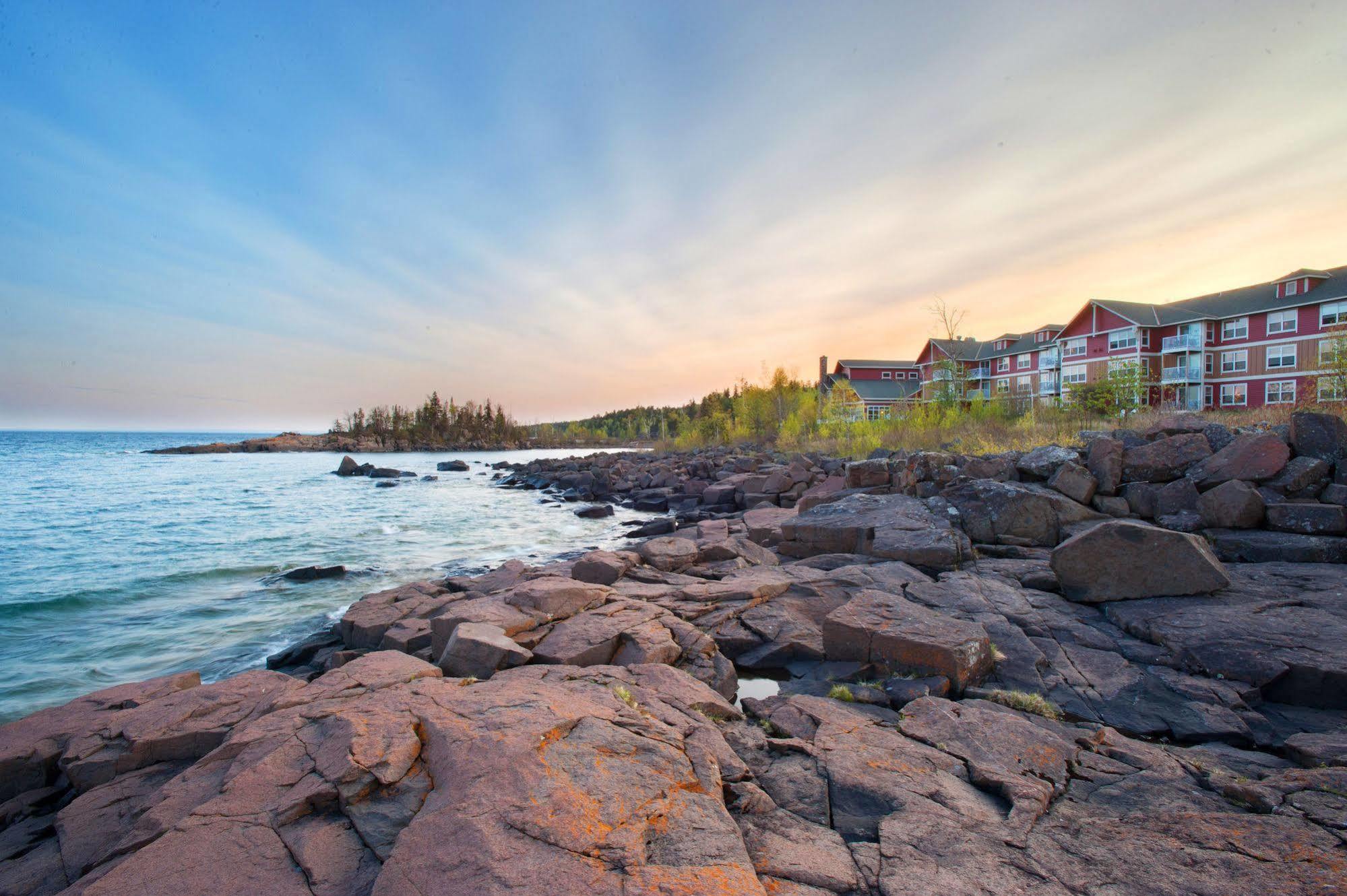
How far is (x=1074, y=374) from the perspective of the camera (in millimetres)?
38906

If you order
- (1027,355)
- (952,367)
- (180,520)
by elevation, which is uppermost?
(1027,355)

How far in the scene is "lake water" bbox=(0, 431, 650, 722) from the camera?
7906mm

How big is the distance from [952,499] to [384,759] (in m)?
8.79

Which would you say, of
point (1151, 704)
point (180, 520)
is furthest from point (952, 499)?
point (180, 520)

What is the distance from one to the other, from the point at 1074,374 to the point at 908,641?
44.2 m

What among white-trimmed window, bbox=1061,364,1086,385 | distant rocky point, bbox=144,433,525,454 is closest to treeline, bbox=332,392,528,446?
distant rocky point, bbox=144,433,525,454

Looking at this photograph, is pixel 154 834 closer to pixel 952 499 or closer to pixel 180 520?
pixel 952 499

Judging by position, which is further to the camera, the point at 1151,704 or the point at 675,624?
the point at 675,624

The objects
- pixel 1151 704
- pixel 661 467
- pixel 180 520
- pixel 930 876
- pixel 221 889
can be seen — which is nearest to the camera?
pixel 221 889

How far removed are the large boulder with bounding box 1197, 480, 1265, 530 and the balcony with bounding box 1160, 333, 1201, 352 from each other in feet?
123

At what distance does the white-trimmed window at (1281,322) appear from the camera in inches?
1202

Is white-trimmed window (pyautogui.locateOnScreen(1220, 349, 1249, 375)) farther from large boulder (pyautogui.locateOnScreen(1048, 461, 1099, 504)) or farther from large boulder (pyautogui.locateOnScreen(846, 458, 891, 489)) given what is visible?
large boulder (pyautogui.locateOnScreen(1048, 461, 1099, 504))

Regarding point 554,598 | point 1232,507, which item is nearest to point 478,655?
point 554,598

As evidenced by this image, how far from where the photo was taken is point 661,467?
27.7 metres
